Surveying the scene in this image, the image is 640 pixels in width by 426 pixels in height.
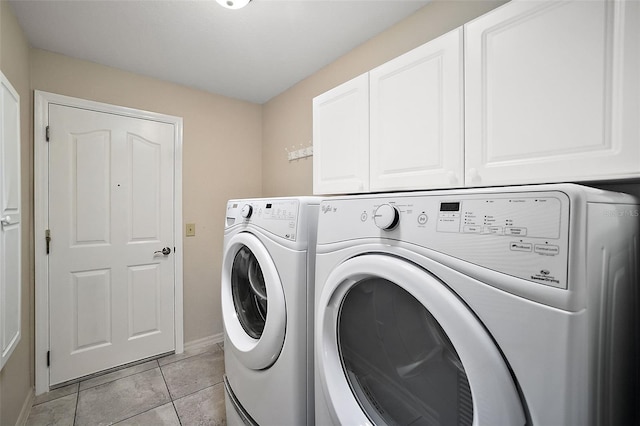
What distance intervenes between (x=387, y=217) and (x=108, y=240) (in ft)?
7.54

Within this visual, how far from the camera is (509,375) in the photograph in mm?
519

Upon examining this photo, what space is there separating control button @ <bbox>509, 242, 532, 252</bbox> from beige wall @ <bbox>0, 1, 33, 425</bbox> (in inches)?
85.7

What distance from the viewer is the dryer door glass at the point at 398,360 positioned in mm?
666

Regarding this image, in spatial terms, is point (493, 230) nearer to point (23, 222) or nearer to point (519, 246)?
point (519, 246)

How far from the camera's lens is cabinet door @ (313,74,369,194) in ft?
4.26

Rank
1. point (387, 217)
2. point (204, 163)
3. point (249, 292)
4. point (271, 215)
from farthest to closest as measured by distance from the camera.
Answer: point (204, 163) < point (249, 292) < point (271, 215) < point (387, 217)

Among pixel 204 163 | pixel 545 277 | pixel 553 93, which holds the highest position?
pixel 204 163

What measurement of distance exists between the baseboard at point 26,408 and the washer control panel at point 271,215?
1667 mm

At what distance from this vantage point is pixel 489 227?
1.85 feet

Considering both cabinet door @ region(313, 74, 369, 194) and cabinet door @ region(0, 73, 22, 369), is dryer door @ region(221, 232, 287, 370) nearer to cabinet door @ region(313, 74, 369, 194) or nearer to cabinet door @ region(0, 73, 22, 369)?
cabinet door @ region(313, 74, 369, 194)

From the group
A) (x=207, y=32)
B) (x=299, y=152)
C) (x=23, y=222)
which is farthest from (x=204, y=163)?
(x=23, y=222)

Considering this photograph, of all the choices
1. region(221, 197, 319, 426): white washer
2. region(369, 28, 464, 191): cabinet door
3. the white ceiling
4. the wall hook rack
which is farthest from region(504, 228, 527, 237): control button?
the wall hook rack

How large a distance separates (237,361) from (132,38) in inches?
80.9


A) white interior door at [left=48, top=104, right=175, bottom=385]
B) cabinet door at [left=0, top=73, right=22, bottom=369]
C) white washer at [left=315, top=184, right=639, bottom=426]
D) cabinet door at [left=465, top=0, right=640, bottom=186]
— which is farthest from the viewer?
white interior door at [left=48, top=104, right=175, bottom=385]
